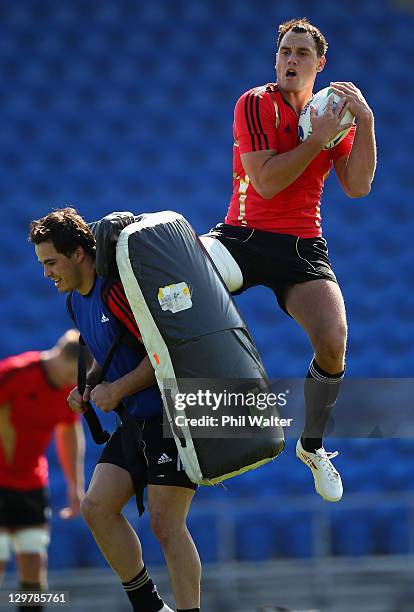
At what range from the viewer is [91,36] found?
30.0ft

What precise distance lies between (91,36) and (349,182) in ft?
18.3

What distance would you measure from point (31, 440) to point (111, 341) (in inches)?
95.9

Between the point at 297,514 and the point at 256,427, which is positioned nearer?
the point at 256,427

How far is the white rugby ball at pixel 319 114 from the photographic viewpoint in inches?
155

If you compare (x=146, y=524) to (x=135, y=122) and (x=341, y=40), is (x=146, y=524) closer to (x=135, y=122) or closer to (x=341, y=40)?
(x=135, y=122)

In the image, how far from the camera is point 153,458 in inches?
156

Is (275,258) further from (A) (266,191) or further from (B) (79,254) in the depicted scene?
(B) (79,254)

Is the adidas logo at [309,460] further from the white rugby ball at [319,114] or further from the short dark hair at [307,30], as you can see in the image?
the short dark hair at [307,30]

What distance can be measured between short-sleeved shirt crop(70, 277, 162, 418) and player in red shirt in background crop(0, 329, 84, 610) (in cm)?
204

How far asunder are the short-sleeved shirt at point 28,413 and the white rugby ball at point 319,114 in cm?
280

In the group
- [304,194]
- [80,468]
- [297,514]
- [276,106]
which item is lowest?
[297,514]

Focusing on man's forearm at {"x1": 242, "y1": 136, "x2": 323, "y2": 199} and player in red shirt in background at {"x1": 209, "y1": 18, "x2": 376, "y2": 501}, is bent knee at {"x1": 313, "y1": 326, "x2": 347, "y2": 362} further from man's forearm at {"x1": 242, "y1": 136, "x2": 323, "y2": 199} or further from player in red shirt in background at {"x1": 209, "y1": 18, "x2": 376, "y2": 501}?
man's forearm at {"x1": 242, "y1": 136, "x2": 323, "y2": 199}

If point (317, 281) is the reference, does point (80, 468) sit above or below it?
below

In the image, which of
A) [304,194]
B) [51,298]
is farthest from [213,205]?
[304,194]
